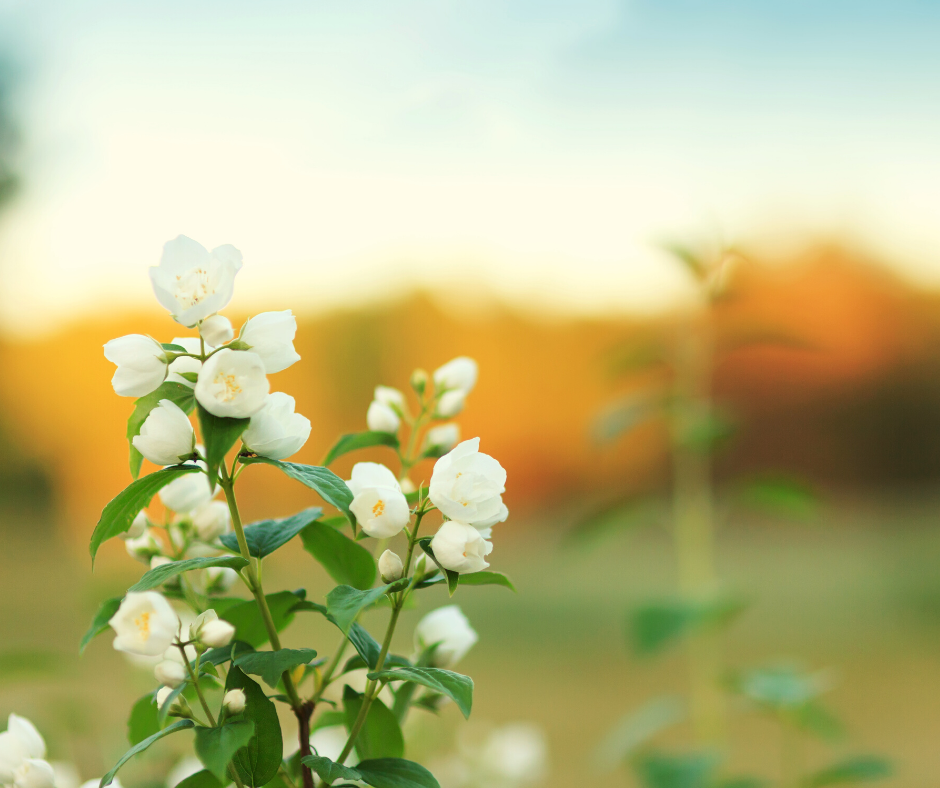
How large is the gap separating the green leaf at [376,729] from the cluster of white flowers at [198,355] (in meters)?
0.14

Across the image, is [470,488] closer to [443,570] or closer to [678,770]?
[443,570]

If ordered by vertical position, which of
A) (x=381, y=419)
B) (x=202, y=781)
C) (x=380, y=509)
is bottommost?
(x=202, y=781)

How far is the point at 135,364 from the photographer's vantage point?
346 millimetres

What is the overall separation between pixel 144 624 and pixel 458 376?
0.26 metres

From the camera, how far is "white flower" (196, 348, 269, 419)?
0.33 m

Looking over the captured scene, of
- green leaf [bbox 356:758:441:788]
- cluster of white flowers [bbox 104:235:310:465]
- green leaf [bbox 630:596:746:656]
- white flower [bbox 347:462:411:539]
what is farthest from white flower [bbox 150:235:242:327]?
green leaf [bbox 630:596:746:656]

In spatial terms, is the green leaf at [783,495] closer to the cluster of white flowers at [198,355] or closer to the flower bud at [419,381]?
the flower bud at [419,381]

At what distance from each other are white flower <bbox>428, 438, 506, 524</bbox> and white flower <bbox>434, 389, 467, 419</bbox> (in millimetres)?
154

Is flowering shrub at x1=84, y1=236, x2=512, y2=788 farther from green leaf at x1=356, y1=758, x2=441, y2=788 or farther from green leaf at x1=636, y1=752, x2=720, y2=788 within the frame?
green leaf at x1=636, y1=752, x2=720, y2=788

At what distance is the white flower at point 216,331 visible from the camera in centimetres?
35

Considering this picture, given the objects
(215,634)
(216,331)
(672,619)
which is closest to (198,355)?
(216,331)

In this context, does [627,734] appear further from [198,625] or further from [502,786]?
[198,625]

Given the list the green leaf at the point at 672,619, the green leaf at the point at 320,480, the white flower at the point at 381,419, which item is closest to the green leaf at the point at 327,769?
the green leaf at the point at 320,480

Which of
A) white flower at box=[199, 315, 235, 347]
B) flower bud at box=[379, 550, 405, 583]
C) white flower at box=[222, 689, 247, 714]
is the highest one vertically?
white flower at box=[199, 315, 235, 347]
